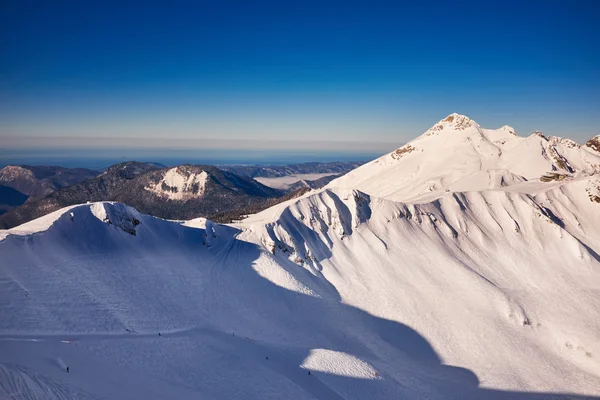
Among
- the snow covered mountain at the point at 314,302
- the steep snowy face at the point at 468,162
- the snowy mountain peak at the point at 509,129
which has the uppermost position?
the snowy mountain peak at the point at 509,129

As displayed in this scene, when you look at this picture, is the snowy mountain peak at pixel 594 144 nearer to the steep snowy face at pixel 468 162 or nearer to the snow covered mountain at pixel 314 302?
the steep snowy face at pixel 468 162

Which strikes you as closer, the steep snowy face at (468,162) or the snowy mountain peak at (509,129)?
the steep snowy face at (468,162)

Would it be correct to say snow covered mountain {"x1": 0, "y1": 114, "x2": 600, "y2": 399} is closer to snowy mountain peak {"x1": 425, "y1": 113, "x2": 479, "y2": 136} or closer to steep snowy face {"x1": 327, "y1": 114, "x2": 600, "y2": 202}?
steep snowy face {"x1": 327, "y1": 114, "x2": 600, "y2": 202}

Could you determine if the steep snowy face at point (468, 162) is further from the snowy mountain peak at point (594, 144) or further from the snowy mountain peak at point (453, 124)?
the snowy mountain peak at point (594, 144)

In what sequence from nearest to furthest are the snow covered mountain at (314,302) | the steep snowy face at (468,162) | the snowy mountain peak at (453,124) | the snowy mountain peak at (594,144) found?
the snow covered mountain at (314,302)
the steep snowy face at (468,162)
the snowy mountain peak at (594,144)
the snowy mountain peak at (453,124)

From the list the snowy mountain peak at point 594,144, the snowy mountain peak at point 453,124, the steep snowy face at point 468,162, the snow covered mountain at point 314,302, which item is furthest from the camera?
the snowy mountain peak at point 453,124

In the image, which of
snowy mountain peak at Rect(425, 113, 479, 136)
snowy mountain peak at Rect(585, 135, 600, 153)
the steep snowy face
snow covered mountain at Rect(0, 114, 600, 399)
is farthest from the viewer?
snowy mountain peak at Rect(425, 113, 479, 136)

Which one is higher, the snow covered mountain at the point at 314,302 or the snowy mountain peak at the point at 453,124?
the snowy mountain peak at the point at 453,124

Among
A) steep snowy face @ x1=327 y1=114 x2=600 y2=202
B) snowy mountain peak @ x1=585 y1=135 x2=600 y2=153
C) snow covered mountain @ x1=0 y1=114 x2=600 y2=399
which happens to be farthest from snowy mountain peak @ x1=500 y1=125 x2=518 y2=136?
snow covered mountain @ x1=0 y1=114 x2=600 y2=399

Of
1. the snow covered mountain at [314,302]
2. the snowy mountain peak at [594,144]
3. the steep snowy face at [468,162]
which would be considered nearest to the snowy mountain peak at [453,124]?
the steep snowy face at [468,162]
